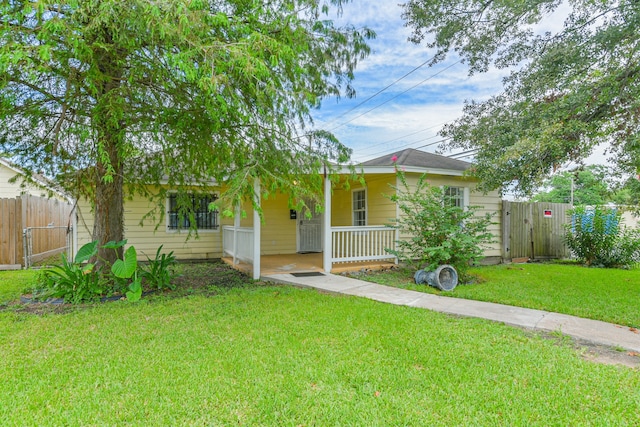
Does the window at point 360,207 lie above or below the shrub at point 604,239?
above

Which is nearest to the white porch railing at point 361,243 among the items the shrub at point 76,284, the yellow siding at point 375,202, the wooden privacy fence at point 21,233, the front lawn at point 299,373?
the yellow siding at point 375,202

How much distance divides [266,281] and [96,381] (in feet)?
13.7

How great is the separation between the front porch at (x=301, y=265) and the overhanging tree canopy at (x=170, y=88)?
276 cm

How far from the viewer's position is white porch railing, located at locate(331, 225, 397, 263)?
781 cm

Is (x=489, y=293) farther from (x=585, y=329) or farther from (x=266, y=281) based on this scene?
(x=266, y=281)

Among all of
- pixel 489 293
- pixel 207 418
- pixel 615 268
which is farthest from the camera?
pixel 615 268

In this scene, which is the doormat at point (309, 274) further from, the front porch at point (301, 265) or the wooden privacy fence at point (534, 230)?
the wooden privacy fence at point (534, 230)

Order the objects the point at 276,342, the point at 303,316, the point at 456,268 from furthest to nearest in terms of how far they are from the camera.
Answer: the point at 456,268 < the point at 303,316 < the point at 276,342

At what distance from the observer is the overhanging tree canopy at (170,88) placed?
3.29 metres

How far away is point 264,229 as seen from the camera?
10.5 metres

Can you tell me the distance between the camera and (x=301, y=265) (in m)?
8.48

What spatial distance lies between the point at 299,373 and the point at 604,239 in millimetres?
10192

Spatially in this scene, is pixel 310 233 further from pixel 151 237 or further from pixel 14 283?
pixel 14 283

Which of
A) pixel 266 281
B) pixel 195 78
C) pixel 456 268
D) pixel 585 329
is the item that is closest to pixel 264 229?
pixel 266 281
